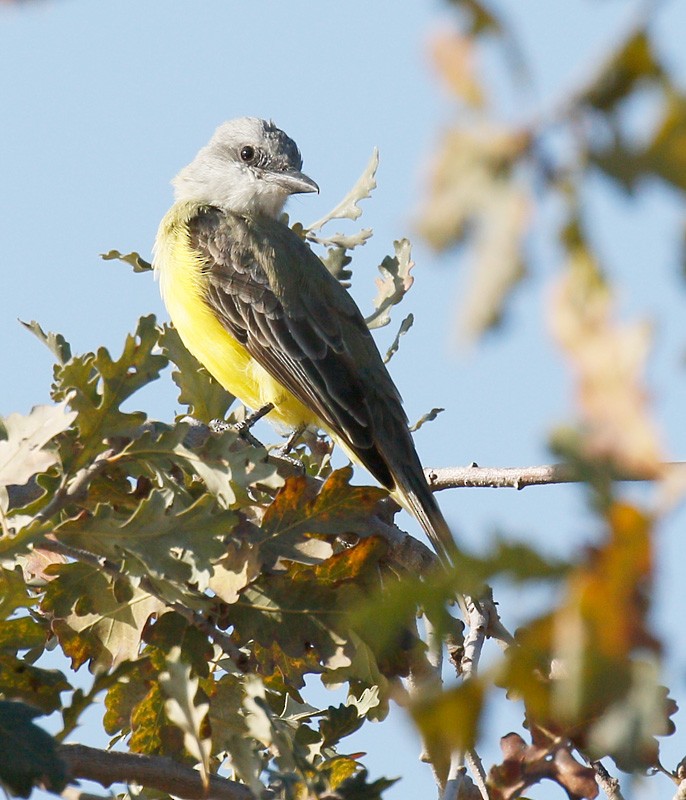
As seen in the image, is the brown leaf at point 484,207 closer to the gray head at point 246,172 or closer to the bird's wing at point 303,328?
the bird's wing at point 303,328

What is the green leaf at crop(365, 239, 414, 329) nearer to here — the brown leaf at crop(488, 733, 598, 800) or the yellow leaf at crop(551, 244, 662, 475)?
the brown leaf at crop(488, 733, 598, 800)

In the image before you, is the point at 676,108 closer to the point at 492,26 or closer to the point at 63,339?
the point at 492,26

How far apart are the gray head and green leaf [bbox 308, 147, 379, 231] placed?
165cm

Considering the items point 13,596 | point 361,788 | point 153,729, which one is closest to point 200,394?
point 153,729

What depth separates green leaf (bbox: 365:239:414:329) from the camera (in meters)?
5.04

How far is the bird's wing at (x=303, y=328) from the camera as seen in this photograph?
19.0 feet

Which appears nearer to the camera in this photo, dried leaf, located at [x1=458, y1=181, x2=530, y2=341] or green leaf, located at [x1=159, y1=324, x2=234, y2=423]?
dried leaf, located at [x1=458, y1=181, x2=530, y2=341]

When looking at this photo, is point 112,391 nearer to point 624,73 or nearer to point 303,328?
point 624,73

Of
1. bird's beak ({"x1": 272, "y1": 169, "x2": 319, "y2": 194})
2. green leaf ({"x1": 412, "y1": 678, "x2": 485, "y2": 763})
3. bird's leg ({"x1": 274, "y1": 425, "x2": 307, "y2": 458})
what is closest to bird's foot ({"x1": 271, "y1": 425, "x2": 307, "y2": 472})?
bird's leg ({"x1": 274, "y1": 425, "x2": 307, "y2": 458})

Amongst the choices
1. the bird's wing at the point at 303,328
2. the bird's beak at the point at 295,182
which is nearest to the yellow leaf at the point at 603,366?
the bird's wing at the point at 303,328

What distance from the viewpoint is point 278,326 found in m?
6.33

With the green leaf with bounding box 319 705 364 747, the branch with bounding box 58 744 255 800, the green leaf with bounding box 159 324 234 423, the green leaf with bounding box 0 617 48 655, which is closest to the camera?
the branch with bounding box 58 744 255 800

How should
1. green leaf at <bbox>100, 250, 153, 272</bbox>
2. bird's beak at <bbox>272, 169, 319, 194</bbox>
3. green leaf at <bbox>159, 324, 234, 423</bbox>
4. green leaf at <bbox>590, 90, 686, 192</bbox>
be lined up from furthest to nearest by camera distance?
bird's beak at <bbox>272, 169, 319, 194</bbox> < green leaf at <bbox>100, 250, 153, 272</bbox> < green leaf at <bbox>159, 324, 234, 423</bbox> < green leaf at <bbox>590, 90, 686, 192</bbox>

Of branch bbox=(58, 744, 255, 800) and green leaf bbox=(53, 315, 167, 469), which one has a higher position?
green leaf bbox=(53, 315, 167, 469)
